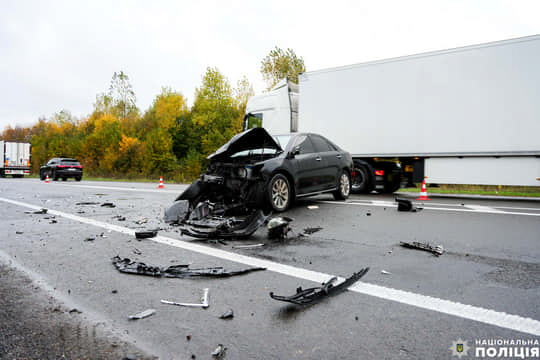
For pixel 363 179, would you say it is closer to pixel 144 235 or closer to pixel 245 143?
pixel 245 143

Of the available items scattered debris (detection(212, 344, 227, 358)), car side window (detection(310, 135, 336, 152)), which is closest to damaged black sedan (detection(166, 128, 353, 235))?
car side window (detection(310, 135, 336, 152))

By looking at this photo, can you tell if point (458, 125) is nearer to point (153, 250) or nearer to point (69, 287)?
point (153, 250)

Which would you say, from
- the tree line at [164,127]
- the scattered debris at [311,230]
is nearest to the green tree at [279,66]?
the tree line at [164,127]

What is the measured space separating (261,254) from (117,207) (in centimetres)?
575

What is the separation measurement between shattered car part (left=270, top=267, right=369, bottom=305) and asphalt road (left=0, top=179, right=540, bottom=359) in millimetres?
62

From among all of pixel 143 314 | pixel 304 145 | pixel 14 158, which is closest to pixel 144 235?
pixel 143 314

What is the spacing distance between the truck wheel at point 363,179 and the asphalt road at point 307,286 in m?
6.39

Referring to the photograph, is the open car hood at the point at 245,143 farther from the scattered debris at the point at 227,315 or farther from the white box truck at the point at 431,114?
the white box truck at the point at 431,114

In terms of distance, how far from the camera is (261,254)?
13.8ft

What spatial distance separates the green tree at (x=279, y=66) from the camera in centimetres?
4375

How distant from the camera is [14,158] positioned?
35719mm

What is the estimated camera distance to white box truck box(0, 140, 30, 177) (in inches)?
1389

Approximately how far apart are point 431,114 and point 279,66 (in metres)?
35.0

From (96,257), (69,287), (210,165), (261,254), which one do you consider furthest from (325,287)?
(210,165)
